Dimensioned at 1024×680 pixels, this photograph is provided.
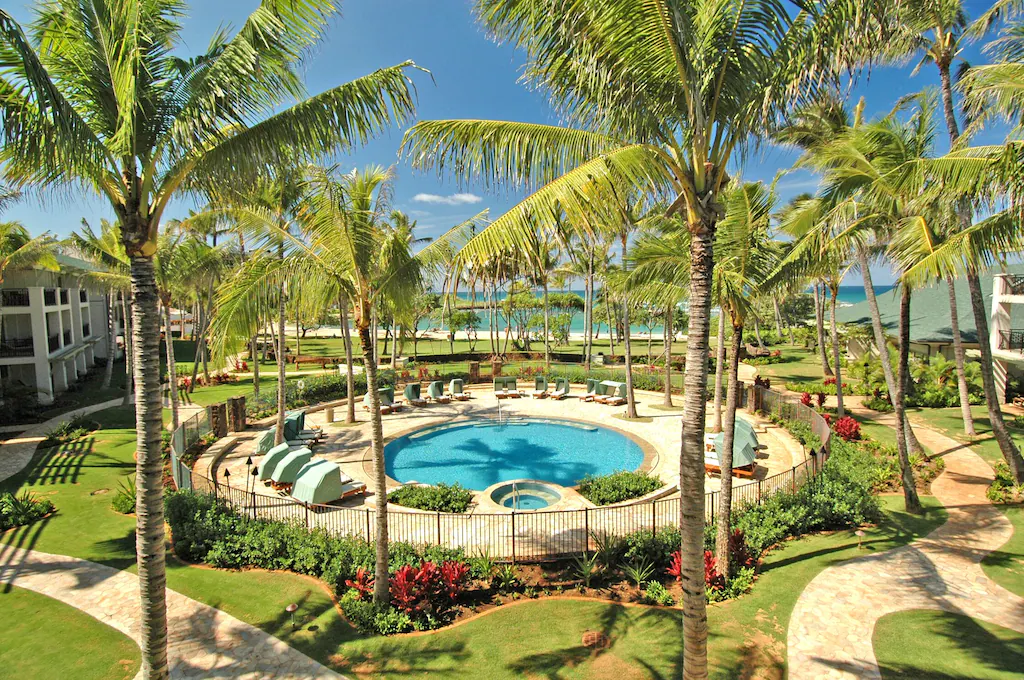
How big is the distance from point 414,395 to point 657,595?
1759 centimetres

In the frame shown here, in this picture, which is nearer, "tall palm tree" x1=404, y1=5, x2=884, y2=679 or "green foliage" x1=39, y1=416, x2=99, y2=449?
"tall palm tree" x1=404, y1=5, x2=884, y2=679

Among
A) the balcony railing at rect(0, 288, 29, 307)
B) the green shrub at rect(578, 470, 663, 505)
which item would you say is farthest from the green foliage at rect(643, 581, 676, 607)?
the balcony railing at rect(0, 288, 29, 307)

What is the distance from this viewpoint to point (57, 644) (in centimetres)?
828

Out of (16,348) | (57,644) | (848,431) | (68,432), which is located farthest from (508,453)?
(16,348)

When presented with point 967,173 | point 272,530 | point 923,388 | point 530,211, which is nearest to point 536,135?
point 530,211

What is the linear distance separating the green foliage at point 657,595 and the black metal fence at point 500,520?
121cm

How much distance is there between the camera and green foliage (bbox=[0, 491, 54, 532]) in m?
12.3

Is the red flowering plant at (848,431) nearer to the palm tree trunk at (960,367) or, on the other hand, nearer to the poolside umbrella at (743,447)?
the palm tree trunk at (960,367)

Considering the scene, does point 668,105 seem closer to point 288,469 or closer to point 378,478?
point 378,478

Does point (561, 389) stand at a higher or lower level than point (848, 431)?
higher

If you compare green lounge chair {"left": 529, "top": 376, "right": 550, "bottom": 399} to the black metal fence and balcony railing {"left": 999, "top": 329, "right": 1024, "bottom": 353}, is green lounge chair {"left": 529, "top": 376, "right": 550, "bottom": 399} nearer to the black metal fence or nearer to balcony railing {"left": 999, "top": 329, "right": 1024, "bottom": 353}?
the black metal fence

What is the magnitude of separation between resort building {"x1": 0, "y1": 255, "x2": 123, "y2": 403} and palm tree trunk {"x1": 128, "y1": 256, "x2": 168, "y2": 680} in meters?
24.3

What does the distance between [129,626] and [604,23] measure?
11.8m

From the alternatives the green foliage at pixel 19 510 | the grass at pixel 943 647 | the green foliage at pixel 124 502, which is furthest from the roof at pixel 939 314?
the green foliage at pixel 19 510
